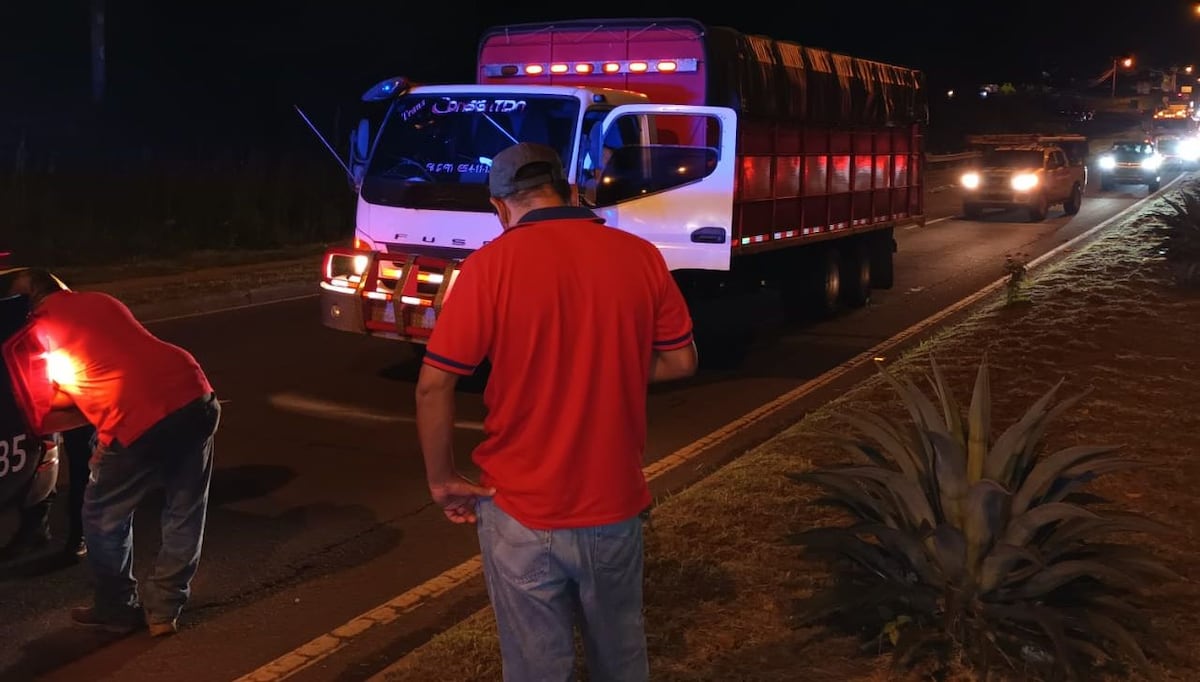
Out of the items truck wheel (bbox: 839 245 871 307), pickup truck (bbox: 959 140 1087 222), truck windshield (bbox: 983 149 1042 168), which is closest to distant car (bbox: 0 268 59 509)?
truck wheel (bbox: 839 245 871 307)

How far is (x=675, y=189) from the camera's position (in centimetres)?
996

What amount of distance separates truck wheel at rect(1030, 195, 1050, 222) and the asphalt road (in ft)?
50.5

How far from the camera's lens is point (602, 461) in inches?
119

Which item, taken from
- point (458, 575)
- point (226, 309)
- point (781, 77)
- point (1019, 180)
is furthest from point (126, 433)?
point (1019, 180)

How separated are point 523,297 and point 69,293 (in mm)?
2791

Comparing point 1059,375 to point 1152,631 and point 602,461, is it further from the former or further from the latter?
point 602,461

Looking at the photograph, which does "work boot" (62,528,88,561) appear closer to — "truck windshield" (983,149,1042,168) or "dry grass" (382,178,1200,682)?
"dry grass" (382,178,1200,682)

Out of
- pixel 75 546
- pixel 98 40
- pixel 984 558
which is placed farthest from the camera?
pixel 98 40

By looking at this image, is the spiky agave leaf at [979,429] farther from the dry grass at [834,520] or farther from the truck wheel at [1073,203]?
the truck wheel at [1073,203]

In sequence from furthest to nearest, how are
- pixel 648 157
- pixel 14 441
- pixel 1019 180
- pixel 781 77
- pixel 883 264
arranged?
pixel 1019 180
pixel 883 264
pixel 781 77
pixel 648 157
pixel 14 441

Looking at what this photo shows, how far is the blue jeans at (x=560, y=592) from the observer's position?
3.02 meters

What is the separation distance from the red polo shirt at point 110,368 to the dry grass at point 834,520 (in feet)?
4.54

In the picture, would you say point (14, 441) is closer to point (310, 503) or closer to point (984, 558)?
point (310, 503)

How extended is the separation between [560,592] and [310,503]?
4147mm
